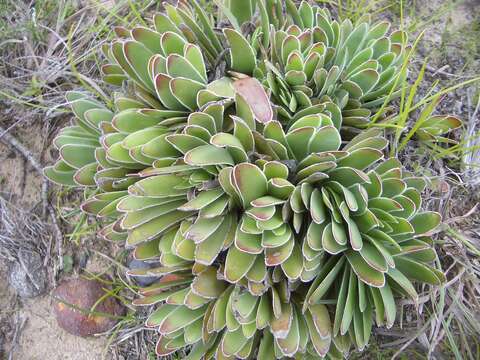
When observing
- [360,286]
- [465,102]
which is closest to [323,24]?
[465,102]

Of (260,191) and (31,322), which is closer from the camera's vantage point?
(260,191)

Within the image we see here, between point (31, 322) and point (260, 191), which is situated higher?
point (260, 191)

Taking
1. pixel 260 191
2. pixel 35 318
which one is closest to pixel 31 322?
pixel 35 318

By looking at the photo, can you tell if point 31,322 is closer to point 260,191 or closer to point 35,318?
point 35,318

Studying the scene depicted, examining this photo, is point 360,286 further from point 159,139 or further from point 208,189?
point 159,139

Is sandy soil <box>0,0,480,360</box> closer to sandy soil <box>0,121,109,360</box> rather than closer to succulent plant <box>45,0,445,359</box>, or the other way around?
sandy soil <box>0,121,109,360</box>

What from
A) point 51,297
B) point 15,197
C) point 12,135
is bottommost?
point 51,297

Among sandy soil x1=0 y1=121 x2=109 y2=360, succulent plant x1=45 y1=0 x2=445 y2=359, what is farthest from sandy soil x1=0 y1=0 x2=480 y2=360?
succulent plant x1=45 y1=0 x2=445 y2=359

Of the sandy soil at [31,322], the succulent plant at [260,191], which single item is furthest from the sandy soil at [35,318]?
the succulent plant at [260,191]

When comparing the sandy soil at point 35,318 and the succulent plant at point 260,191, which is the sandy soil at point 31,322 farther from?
the succulent plant at point 260,191
